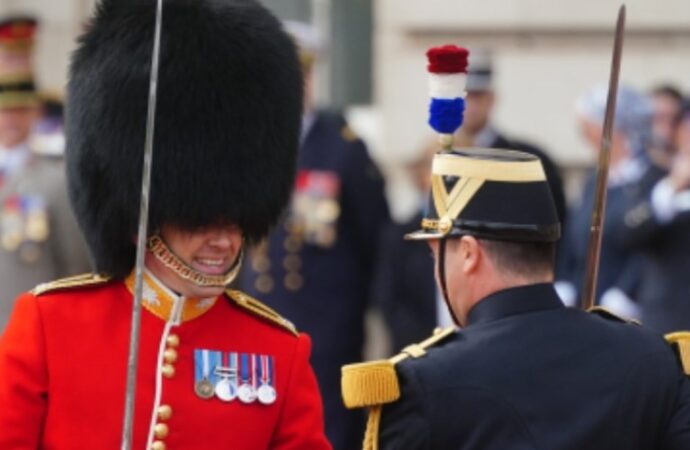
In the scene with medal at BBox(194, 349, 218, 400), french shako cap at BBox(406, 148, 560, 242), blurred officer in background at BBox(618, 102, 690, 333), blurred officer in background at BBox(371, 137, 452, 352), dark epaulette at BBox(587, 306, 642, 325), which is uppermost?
french shako cap at BBox(406, 148, 560, 242)

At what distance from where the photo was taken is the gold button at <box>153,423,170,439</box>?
4379 millimetres

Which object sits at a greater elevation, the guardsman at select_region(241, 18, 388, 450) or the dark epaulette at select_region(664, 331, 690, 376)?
the dark epaulette at select_region(664, 331, 690, 376)

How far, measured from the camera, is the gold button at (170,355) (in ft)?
14.6

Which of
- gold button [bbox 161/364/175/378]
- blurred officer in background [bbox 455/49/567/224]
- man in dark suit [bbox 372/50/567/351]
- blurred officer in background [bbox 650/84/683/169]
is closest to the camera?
gold button [bbox 161/364/175/378]

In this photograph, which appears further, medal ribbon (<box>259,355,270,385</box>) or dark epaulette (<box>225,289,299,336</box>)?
dark epaulette (<box>225,289,299,336</box>)

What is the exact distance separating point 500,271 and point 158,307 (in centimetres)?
75

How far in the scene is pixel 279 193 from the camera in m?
4.73

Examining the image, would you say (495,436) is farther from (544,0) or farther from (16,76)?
(544,0)

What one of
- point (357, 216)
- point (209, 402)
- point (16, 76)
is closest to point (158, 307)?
point (209, 402)

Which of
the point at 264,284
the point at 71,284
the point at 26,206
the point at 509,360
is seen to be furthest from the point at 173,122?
the point at 264,284

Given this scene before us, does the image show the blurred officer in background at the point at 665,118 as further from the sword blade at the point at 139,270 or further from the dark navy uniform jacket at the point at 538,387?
the sword blade at the point at 139,270

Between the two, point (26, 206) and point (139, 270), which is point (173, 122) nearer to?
point (139, 270)

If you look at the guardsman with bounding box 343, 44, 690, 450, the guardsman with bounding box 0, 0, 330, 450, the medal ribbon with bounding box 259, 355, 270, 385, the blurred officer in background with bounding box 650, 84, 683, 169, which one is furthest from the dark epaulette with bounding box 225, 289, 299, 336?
the blurred officer in background with bounding box 650, 84, 683, 169

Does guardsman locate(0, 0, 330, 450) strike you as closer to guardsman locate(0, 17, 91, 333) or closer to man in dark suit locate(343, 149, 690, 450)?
man in dark suit locate(343, 149, 690, 450)
